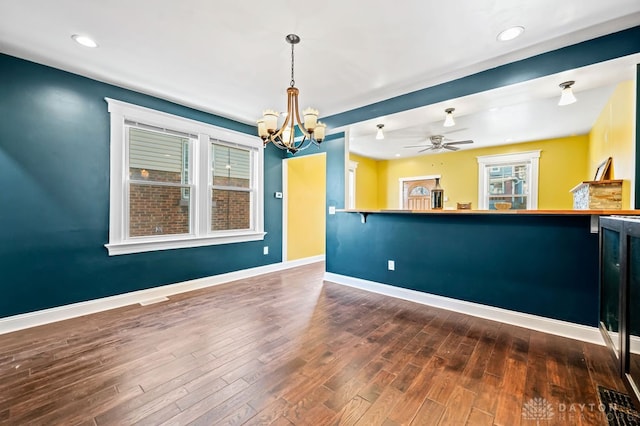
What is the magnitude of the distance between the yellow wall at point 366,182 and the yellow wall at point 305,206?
122cm

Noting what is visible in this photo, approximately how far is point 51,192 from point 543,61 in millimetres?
5081

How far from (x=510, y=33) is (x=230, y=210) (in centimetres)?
413

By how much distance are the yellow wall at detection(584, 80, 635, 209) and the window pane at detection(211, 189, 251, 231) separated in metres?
4.67

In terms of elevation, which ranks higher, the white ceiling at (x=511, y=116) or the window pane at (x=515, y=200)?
the white ceiling at (x=511, y=116)

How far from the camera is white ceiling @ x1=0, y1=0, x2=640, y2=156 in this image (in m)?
2.02

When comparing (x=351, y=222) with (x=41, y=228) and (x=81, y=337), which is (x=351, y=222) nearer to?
(x=81, y=337)

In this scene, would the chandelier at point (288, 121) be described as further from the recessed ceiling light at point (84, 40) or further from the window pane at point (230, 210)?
the window pane at point (230, 210)

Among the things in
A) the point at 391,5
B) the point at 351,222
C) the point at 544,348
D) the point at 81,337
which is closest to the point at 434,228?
the point at 351,222

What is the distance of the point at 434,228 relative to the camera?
3408 mm

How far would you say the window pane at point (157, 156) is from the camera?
3488 mm

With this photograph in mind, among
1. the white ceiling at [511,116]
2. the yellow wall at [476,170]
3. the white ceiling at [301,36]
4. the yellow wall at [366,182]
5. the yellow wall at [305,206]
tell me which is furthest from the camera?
the yellow wall at [366,182]

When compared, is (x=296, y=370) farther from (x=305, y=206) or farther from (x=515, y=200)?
(x=515, y=200)

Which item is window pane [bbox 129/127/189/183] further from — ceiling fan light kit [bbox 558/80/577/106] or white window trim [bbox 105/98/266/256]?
ceiling fan light kit [bbox 558/80/577/106]

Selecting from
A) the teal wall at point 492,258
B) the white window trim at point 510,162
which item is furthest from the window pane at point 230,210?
the white window trim at point 510,162
